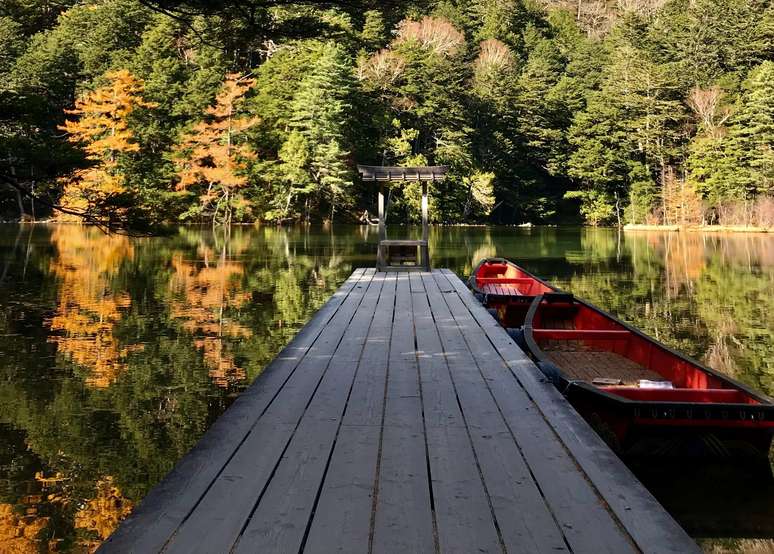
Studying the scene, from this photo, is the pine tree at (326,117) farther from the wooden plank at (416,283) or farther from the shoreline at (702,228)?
the wooden plank at (416,283)

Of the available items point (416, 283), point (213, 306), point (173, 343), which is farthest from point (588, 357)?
point (213, 306)

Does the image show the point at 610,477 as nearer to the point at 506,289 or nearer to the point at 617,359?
the point at 617,359

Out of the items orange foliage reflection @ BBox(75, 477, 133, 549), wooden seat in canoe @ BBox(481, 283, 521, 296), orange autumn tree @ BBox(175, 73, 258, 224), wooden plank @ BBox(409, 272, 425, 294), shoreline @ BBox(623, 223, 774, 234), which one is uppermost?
orange autumn tree @ BBox(175, 73, 258, 224)

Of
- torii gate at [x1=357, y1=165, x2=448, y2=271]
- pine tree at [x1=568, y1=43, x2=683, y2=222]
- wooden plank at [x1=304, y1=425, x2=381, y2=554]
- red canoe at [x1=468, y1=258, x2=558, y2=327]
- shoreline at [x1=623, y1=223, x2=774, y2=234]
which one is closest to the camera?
A: wooden plank at [x1=304, y1=425, x2=381, y2=554]

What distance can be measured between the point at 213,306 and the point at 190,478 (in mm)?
7991

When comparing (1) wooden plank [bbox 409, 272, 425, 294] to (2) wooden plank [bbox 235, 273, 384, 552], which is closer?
(2) wooden plank [bbox 235, 273, 384, 552]

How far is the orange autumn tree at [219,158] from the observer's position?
99.5 ft

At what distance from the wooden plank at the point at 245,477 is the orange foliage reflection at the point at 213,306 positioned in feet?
8.72

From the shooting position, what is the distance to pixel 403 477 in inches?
91.3

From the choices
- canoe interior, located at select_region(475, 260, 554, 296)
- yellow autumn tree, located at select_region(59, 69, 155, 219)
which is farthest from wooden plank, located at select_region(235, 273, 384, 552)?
yellow autumn tree, located at select_region(59, 69, 155, 219)

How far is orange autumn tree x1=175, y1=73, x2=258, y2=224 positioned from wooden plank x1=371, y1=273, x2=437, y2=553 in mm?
27964

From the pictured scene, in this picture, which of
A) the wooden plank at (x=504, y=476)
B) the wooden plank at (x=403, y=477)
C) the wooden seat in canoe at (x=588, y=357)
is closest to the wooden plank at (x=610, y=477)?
the wooden plank at (x=504, y=476)

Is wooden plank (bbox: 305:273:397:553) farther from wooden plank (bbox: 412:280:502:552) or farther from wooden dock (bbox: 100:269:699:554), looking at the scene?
wooden plank (bbox: 412:280:502:552)

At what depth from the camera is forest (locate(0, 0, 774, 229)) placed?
101 feet
